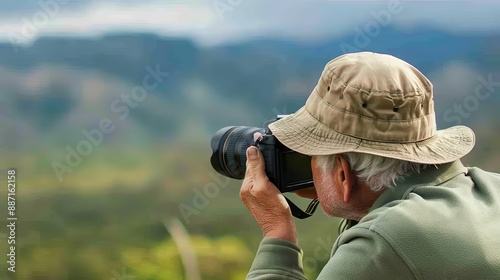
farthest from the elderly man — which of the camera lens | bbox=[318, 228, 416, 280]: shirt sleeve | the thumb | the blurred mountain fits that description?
the blurred mountain

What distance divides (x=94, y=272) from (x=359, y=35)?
166 centimetres

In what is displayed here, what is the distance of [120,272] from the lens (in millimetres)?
3064

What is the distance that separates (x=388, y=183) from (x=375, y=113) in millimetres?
118

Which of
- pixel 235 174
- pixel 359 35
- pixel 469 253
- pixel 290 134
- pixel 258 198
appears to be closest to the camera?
pixel 469 253

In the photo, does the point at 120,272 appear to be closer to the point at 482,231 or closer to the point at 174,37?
the point at 174,37

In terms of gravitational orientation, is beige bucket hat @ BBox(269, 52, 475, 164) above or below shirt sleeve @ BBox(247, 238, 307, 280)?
above

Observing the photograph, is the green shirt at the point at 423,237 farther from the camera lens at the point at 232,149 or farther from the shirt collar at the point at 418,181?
the camera lens at the point at 232,149

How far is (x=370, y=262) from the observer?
966mm

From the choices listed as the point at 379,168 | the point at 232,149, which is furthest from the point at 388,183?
the point at 232,149

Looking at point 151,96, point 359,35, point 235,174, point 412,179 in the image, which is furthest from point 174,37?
point 412,179

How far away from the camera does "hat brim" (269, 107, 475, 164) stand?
1.06 metres

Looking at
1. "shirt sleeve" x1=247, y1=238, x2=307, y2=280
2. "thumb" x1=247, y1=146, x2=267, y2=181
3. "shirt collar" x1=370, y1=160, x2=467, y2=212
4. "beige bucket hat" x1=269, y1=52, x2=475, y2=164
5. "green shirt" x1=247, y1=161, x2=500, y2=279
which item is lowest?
"shirt sleeve" x1=247, y1=238, x2=307, y2=280

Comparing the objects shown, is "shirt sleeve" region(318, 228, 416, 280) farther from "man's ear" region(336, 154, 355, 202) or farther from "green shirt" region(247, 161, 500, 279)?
"man's ear" region(336, 154, 355, 202)

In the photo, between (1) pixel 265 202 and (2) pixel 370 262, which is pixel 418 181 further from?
(1) pixel 265 202
